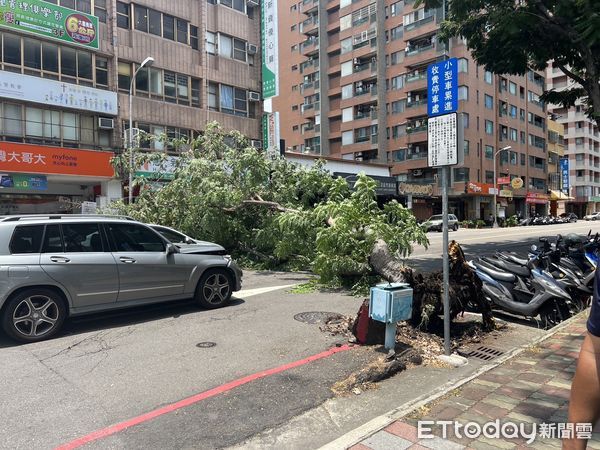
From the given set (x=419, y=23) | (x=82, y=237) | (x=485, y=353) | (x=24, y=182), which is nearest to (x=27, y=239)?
(x=82, y=237)

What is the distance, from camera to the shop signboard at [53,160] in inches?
838

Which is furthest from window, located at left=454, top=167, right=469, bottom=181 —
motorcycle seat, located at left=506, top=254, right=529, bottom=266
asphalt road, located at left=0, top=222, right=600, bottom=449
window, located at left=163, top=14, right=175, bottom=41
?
asphalt road, located at left=0, top=222, right=600, bottom=449

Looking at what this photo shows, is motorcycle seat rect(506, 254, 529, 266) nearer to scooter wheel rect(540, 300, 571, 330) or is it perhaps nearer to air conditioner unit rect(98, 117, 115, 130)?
scooter wheel rect(540, 300, 571, 330)

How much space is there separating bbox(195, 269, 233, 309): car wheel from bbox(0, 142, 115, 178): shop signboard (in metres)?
14.6

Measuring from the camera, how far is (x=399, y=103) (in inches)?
2058

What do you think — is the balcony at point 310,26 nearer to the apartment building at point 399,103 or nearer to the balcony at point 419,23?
Result: the apartment building at point 399,103

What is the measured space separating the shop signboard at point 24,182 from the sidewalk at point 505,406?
23340 millimetres

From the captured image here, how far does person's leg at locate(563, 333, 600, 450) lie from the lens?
2.39 meters

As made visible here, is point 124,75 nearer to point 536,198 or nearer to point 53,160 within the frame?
point 53,160

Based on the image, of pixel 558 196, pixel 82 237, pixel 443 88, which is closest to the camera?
pixel 443 88

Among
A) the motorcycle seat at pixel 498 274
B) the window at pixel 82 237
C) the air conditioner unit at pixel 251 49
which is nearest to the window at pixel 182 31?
the air conditioner unit at pixel 251 49

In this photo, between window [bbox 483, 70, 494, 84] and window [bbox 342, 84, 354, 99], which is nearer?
window [bbox 483, 70, 494, 84]

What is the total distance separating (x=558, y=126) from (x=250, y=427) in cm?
8302

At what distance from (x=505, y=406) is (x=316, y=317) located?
12.7ft
